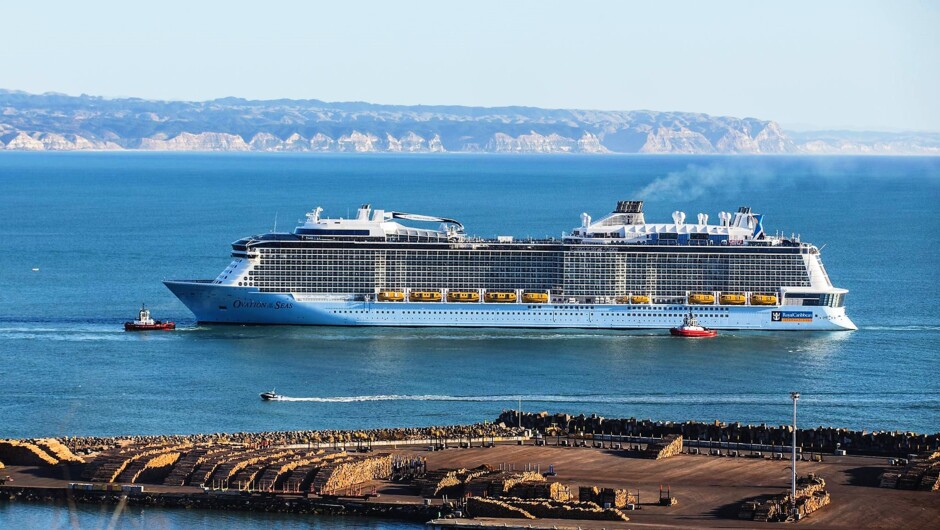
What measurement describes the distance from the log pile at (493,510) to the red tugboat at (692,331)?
46.4 metres

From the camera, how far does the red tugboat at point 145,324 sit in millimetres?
98625

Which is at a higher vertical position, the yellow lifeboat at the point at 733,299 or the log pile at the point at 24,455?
the yellow lifeboat at the point at 733,299

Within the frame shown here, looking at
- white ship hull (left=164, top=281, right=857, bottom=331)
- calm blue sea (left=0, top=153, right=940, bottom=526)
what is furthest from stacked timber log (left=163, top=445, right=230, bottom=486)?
white ship hull (left=164, top=281, right=857, bottom=331)

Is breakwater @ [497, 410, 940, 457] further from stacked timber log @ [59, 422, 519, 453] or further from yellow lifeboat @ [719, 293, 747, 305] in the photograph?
yellow lifeboat @ [719, 293, 747, 305]

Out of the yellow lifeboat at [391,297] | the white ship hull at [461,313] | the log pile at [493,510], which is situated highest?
the yellow lifeboat at [391,297]

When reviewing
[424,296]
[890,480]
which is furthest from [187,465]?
[424,296]

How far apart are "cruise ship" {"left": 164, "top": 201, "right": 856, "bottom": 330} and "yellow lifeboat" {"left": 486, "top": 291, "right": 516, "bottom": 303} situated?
56 mm

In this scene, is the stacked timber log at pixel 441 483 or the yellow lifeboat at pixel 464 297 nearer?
the stacked timber log at pixel 441 483

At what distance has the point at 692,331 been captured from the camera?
101125 millimetres

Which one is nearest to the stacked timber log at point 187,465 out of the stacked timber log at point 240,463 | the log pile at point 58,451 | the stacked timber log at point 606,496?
the stacked timber log at point 240,463

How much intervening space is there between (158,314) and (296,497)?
161 ft

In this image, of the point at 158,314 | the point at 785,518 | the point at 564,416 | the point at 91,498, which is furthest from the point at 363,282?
the point at 785,518

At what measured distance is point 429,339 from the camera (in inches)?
3878

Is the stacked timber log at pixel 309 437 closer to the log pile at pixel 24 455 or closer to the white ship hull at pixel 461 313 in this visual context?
the log pile at pixel 24 455
